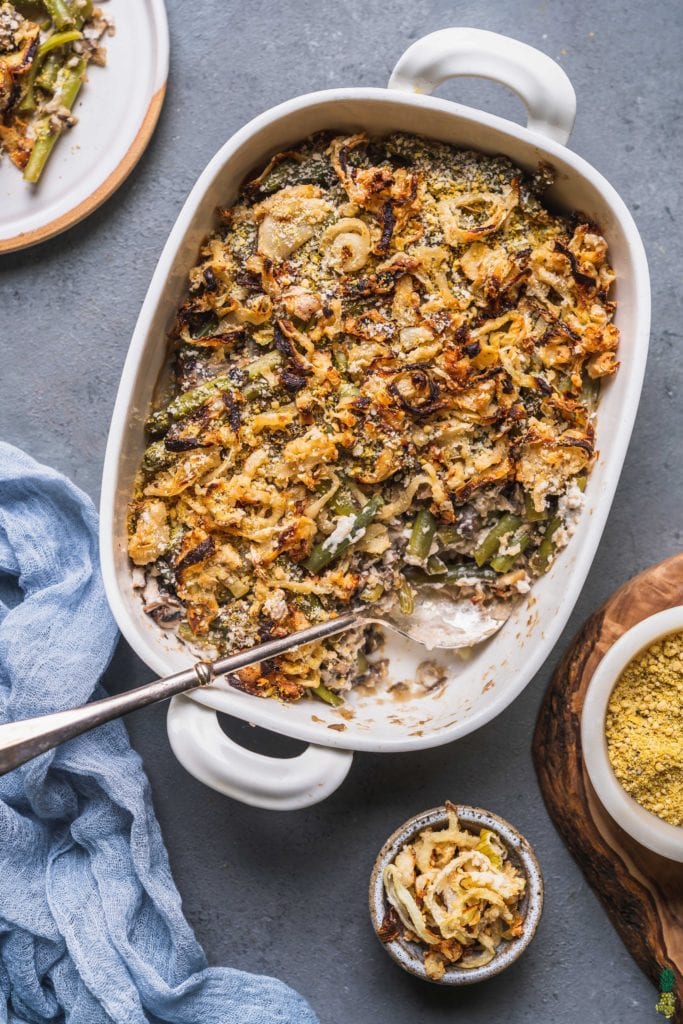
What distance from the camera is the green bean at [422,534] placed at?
8.34 feet

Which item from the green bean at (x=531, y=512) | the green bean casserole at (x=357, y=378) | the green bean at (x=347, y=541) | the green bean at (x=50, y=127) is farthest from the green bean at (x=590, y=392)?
the green bean at (x=50, y=127)

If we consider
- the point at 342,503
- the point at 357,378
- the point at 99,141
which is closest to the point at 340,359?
the point at 357,378

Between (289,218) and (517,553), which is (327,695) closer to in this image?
(517,553)

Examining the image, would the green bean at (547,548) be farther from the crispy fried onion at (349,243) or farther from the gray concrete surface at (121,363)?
the crispy fried onion at (349,243)

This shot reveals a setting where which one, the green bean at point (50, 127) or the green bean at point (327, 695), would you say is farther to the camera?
the green bean at point (50, 127)

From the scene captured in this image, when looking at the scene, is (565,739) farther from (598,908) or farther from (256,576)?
(256,576)

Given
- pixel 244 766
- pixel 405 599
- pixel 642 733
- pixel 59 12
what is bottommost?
pixel 642 733

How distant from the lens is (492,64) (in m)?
2.32

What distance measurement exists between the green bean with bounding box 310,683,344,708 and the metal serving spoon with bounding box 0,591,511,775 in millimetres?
175

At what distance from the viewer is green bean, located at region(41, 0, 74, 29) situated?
2.68 meters

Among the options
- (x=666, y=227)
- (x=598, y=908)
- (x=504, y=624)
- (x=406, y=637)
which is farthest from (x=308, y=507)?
(x=598, y=908)

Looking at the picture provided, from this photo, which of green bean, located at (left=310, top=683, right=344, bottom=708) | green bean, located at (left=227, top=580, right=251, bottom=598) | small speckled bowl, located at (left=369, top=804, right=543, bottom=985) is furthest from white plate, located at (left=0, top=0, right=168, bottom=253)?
small speckled bowl, located at (left=369, top=804, right=543, bottom=985)

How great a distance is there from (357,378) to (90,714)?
1098 mm

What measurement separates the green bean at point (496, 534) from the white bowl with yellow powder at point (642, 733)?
0.42 m
